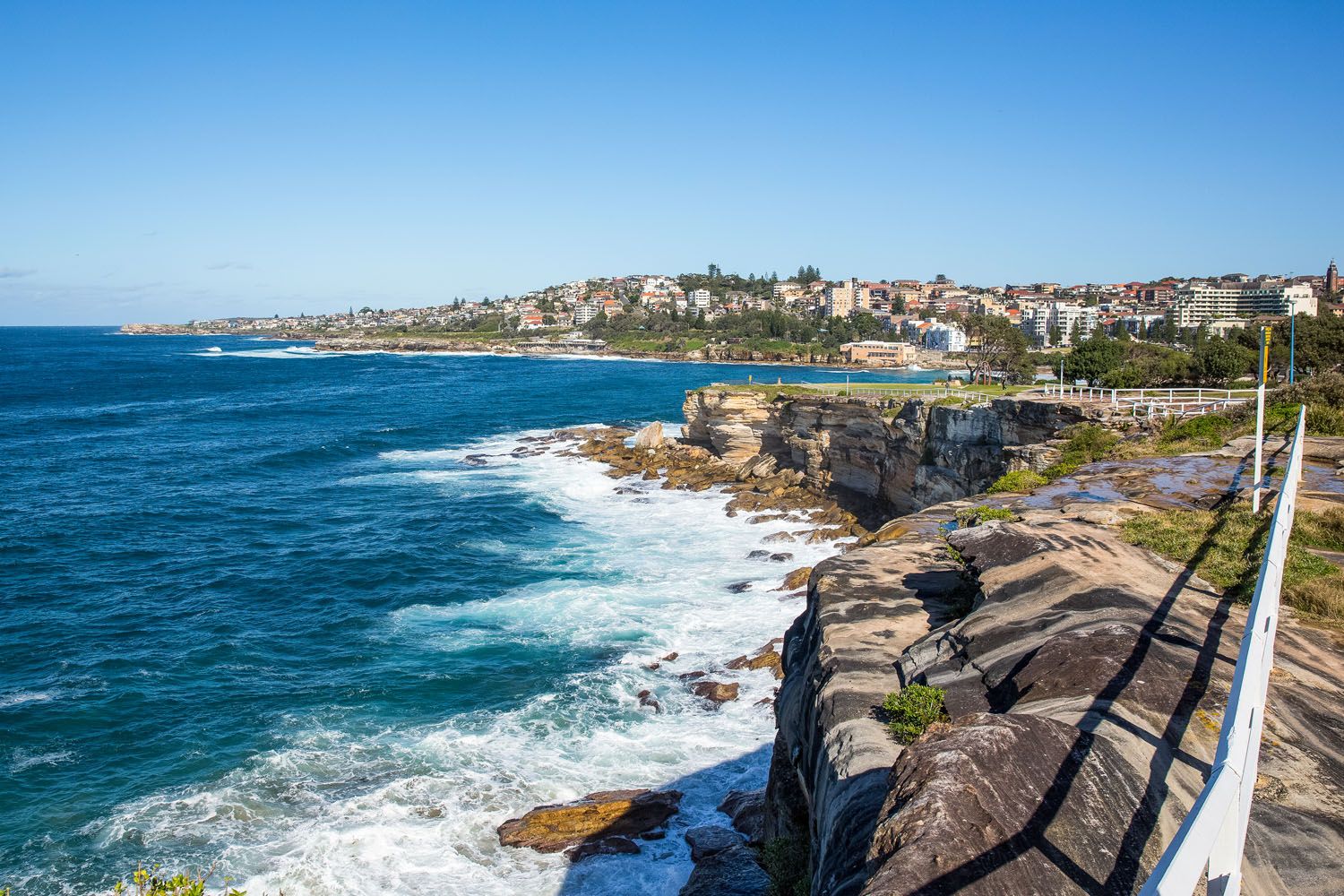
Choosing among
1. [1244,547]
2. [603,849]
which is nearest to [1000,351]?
[1244,547]

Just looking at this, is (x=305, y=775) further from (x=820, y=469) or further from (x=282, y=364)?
(x=282, y=364)

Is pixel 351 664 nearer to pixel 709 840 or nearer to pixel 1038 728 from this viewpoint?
pixel 709 840

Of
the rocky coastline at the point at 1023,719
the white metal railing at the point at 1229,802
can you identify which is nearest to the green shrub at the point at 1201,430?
the rocky coastline at the point at 1023,719

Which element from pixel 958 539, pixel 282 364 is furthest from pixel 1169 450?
pixel 282 364

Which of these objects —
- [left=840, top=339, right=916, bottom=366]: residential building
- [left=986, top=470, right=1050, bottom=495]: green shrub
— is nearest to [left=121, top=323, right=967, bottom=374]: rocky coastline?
[left=840, top=339, right=916, bottom=366]: residential building

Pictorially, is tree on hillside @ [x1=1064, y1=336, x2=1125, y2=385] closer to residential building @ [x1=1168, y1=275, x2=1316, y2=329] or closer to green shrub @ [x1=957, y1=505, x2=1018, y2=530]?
green shrub @ [x1=957, y1=505, x2=1018, y2=530]

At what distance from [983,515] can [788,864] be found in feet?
25.0

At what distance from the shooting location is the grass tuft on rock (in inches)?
408

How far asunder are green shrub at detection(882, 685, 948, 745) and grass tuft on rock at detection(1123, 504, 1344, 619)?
14.5 feet

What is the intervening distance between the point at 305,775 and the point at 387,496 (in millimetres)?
26988

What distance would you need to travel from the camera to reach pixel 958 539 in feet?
41.3

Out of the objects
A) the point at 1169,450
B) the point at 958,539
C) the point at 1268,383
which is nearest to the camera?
the point at 958,539

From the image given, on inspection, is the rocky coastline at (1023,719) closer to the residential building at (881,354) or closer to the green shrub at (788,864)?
the green shrub at (788,864)

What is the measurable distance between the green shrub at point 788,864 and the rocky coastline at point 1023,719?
0.04 m
